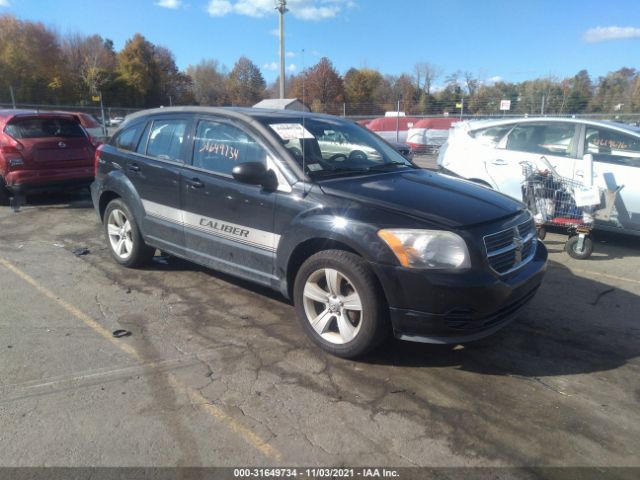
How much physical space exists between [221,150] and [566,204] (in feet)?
15.8

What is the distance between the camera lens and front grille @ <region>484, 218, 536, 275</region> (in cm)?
322

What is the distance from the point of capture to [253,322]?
4062 millimetres

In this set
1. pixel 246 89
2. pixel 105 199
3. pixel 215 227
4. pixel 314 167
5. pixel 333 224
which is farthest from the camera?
pixel 246 89

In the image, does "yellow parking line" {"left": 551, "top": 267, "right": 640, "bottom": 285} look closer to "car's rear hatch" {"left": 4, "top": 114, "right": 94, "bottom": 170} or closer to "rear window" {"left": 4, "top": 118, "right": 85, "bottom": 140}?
"car's rear hatch" {"left": 4, "top": 114, "right": 94, "bottom": 170}

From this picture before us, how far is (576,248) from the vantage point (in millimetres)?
6059

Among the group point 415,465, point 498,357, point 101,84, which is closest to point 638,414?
point 498,357

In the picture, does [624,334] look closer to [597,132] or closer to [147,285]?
[597,132]

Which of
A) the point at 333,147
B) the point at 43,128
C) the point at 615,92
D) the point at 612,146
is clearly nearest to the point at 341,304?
the point at 333,147

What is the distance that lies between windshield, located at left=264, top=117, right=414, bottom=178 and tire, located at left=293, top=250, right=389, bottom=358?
2.62 feet

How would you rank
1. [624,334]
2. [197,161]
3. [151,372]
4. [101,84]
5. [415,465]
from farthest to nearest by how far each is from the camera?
[101,84] → [197,161] → [624,334] → [151,372] → [415,465]

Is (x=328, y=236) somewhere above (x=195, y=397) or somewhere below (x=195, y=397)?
above

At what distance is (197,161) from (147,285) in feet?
4.79

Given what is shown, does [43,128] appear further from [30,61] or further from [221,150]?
[30,61]

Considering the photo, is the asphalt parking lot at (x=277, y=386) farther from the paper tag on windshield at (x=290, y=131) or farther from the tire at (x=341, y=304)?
the paper tag on windshield at (x=290, y=131)
